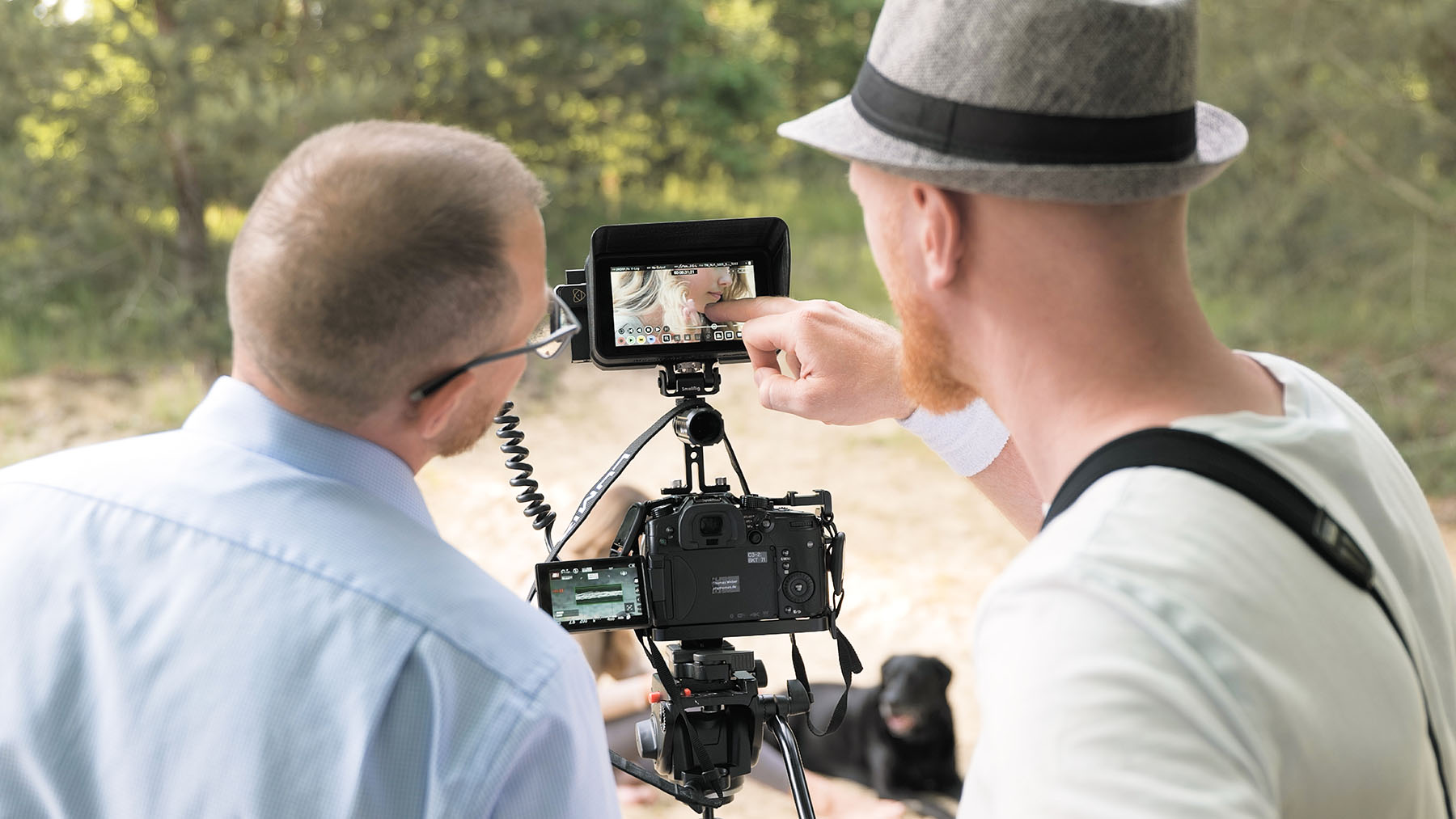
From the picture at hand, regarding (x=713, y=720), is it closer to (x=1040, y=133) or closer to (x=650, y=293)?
(x=650, y=293)

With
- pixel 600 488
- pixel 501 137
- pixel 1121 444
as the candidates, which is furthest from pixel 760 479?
pixel 1121 444

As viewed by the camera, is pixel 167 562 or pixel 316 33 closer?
pixel 167 562

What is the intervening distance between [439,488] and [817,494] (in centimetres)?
432

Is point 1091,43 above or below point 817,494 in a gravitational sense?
above

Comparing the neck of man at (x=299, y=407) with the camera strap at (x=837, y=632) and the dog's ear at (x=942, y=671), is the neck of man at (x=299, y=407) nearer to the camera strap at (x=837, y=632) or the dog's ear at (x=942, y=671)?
the camera strap at (x=837, y=632)

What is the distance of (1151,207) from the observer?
2.52 ft

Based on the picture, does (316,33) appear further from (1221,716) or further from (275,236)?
(1221,716)

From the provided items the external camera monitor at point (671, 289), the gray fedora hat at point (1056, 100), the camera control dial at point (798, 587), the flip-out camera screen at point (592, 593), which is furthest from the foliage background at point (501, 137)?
the gray fedora hat at point (1056, 100)

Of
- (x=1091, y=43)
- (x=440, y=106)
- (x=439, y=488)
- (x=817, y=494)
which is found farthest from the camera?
(x=440, y=106)

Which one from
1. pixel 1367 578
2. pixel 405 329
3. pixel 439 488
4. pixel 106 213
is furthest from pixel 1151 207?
pixel 106 213

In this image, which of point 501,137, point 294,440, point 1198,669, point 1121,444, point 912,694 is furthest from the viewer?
point 501,137

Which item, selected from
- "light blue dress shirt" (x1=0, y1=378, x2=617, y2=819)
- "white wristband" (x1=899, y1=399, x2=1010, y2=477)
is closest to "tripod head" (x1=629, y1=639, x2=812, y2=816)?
"white wristband" (x1=899, y1=399, x2=1010, y2=477)

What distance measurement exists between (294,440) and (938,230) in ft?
1.58

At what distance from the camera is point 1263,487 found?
2.21ft
